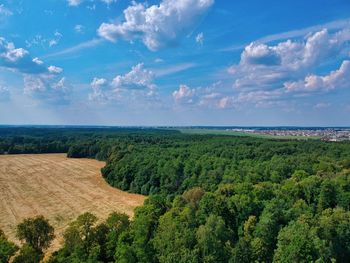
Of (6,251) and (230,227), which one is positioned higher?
(6,251)

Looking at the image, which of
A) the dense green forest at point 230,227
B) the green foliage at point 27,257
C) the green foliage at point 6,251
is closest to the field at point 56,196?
the dense green forest at point 230,227

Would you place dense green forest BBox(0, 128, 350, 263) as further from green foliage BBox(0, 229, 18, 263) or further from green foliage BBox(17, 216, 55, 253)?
green foliage BBox(17, 216, 55, 253)

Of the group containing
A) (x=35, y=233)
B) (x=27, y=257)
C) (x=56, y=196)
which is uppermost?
(x=35, y=233)

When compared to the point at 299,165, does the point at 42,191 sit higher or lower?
lower

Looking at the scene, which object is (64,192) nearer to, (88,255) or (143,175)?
(143,175)

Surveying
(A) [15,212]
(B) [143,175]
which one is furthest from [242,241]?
(B) [143,175]

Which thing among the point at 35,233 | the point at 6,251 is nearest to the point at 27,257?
the point at 6,251

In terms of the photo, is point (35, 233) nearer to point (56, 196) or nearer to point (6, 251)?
point (6, 251)

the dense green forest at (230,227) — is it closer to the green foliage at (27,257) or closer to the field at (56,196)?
the green foliage at (27,257)
